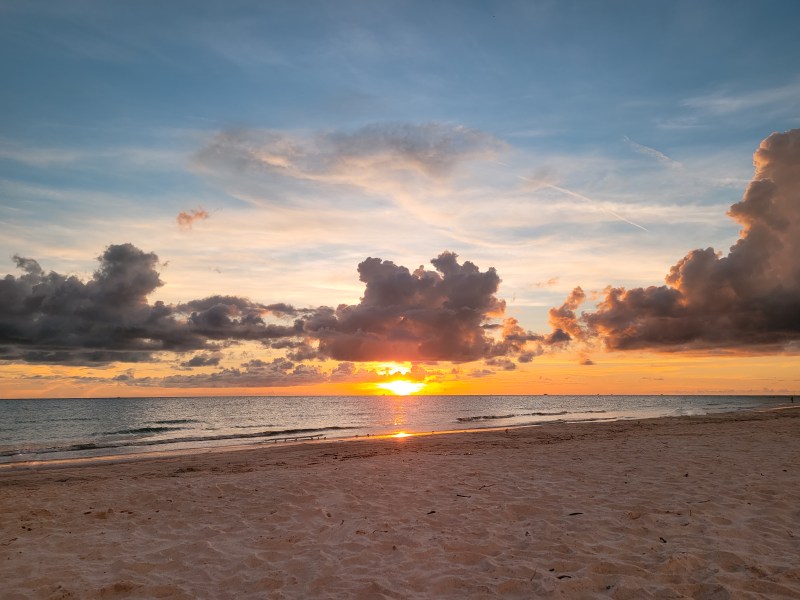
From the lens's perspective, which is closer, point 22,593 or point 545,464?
point 22,593

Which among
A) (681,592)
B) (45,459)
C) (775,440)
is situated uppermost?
(681,592)

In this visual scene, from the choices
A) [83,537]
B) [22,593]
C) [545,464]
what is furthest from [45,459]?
[545,464]

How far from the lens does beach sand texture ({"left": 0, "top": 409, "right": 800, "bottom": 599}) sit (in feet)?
19.6

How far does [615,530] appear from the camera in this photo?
7.60 metres

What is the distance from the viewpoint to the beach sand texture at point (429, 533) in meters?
5.99

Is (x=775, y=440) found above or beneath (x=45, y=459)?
above

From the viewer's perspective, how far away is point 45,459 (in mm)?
26078

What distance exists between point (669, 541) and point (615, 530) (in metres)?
A: 0.80

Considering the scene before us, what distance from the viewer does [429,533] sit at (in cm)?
790

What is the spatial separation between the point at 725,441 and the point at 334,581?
19339 millimetres

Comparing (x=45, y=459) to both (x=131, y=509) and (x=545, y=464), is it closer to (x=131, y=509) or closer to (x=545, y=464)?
(x=131, y=509)

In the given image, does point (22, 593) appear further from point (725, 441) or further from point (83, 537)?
point (725, 441)

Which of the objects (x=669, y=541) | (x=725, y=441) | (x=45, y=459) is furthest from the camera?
(x=45, y=459)

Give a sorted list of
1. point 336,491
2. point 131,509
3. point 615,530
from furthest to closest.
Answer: point 336,491 < point 131,509 < point 615,530
